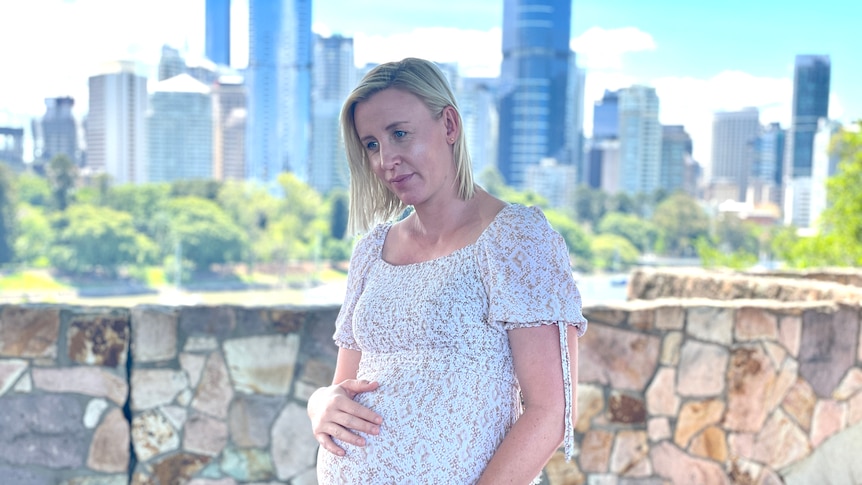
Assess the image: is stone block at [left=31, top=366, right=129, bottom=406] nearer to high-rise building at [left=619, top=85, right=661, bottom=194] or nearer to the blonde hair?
the blonde hair

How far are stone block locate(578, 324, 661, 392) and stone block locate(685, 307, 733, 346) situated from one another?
0.11 metres

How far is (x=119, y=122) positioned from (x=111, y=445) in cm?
4847

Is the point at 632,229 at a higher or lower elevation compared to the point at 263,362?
lower

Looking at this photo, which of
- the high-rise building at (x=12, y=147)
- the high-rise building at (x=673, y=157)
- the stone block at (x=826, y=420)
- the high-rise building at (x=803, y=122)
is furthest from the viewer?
the high-rise building at (x=673, y=157)

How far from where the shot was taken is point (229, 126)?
51594 millimetres

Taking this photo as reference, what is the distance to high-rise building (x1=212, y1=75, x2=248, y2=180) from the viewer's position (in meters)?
49.4

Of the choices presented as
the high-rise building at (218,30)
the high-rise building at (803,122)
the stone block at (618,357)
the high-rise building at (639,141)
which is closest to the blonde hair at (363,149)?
the stone block at (618,357)

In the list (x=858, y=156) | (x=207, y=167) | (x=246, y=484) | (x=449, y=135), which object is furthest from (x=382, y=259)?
(x=207, y=167)

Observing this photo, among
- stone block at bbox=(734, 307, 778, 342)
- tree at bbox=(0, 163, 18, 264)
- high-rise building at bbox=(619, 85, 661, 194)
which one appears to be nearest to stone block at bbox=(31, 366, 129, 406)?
stone block at bbox=(734, 307, 778, 342)

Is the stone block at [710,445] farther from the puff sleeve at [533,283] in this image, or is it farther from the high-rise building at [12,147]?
the high-rise building at [12,147]

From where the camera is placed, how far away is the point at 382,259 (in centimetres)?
105

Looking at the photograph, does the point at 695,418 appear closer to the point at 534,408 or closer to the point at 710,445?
the point at 710,445

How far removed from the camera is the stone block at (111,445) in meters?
2.39

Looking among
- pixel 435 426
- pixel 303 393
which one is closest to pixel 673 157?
pixel 303 393
